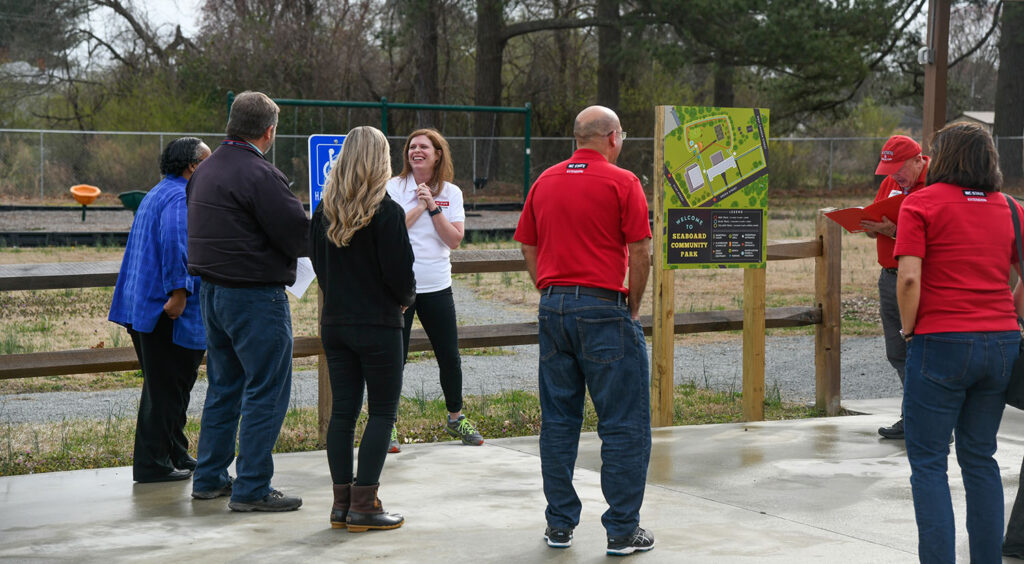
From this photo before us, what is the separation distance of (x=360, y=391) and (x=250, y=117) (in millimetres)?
1279

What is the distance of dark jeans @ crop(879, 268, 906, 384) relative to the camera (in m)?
6.31

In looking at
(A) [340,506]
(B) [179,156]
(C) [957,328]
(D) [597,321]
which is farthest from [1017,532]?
(B) [179,156]

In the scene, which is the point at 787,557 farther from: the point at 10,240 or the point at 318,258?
the point at 10,240

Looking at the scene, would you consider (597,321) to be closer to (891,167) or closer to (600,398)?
(600,398)

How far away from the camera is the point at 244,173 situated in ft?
15.6

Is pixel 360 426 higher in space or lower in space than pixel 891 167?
lower

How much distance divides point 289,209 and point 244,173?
0.24 metres

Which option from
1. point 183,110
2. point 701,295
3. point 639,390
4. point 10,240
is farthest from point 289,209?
point 183,110

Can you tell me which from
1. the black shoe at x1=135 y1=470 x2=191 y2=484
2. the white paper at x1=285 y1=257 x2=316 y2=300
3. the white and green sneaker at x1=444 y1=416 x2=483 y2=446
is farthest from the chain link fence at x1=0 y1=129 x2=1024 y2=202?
the white paper at x1=285 y1=257 x2=316 y2=300

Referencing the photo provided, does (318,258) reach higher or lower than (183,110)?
lower

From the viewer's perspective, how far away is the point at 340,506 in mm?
4711

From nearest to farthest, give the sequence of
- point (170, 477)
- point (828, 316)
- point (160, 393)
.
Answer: point (160, 393), point (170, 477), point (828, 316)

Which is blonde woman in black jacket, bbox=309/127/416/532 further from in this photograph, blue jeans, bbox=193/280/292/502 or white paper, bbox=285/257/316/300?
white paper, bbox=285/257/316/300

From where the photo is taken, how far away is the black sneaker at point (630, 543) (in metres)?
4.32
